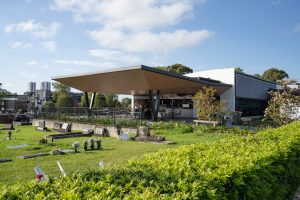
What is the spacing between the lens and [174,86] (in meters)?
28.4

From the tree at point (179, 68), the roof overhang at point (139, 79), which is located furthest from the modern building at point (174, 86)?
the tree at point (179, 68)

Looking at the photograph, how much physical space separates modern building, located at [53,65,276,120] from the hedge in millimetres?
17497

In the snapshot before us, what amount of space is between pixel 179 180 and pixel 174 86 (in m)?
25.6

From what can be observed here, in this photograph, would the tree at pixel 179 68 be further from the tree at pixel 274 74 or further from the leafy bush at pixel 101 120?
the leafy bush at pixel 101 120

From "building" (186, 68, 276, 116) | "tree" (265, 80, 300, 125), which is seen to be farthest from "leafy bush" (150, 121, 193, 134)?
"building" (186, 68, 276, 116)

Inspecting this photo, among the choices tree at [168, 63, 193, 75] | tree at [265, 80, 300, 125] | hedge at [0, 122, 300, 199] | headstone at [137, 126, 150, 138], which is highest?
tree at [168, 63, 193, 75]

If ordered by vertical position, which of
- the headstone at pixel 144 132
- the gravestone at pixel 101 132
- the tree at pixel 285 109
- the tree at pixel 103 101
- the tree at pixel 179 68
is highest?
the tree at pixel 179 68

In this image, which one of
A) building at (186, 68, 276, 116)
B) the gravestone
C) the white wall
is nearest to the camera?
the gravestone

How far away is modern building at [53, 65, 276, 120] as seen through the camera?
24.8 metres

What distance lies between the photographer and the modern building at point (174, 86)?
24.8 m

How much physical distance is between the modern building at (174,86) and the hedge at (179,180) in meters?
17.5

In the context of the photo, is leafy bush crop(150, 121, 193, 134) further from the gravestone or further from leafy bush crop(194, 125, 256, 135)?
the gravestone

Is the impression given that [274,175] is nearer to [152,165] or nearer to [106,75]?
[152,165]

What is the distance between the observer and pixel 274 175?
184 inches
